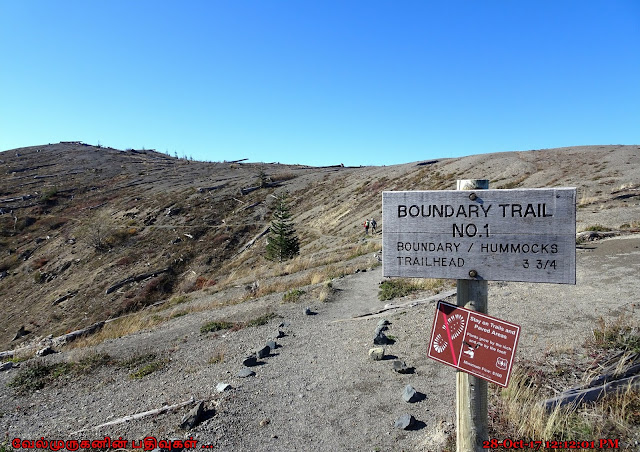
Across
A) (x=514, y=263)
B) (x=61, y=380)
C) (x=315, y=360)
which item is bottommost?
(x=61, y=380)

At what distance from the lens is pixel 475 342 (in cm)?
299

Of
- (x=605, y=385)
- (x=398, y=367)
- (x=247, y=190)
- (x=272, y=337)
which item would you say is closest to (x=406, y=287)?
(x=272, y=337)

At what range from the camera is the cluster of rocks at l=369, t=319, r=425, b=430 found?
4582 millimetres

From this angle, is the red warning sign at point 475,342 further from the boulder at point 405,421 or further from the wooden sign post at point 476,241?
the boulder at point 405,421

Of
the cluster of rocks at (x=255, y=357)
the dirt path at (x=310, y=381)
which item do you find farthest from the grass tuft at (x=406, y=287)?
the cluster of rocks at (x=255, y=357)

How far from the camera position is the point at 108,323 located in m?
17.2

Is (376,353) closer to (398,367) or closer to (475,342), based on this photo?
(398,367)

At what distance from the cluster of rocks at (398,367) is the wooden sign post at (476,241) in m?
1.33

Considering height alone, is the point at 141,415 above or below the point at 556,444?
below

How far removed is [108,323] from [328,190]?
3319 centimetres

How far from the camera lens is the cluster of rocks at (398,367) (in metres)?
4.58

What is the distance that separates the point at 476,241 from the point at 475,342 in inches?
31.4

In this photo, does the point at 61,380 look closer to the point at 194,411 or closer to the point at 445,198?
the point at 194,411

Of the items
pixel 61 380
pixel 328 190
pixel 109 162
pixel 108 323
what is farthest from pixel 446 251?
pixel 109 162
